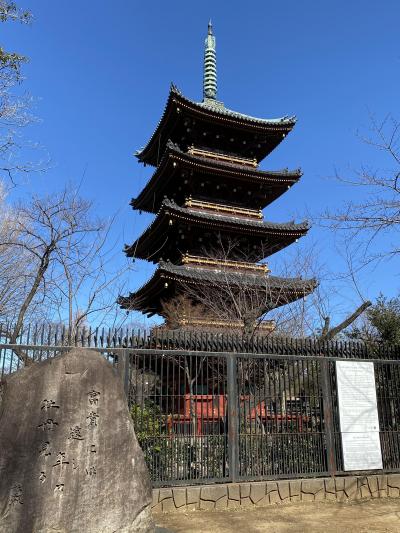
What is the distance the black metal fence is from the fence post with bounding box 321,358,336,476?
2 centimetres

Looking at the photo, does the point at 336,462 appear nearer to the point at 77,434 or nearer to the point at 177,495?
the point at 177,495

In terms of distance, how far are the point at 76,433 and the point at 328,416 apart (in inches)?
213

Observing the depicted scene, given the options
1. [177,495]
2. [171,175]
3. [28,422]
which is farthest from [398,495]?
[171,175]

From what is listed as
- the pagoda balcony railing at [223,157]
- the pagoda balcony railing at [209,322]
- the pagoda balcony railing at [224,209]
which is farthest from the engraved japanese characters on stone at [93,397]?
the pagoda balcony railing at [223,157]

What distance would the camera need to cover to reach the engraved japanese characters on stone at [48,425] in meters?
4.56

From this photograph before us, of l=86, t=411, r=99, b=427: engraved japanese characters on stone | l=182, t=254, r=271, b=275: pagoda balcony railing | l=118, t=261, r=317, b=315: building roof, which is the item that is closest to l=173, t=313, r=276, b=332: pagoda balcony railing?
l=118, t=261, r=317, b=315: building roof

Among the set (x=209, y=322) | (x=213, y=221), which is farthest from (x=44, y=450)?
(x=213, y=221)

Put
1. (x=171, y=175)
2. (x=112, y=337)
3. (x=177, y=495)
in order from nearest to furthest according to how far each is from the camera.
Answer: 1. (x=177, y=495)
2. (x=112, y=337)
3. (x=171, y=175)

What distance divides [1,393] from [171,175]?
61.2 ft

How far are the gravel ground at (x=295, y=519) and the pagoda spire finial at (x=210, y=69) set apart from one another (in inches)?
982

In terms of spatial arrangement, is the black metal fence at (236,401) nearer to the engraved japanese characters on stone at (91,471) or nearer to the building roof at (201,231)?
the engraved japanese characters on stone at (91,471)

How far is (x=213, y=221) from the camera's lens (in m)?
20.7

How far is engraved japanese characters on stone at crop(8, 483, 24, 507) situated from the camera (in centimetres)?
425

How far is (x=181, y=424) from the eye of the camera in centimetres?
806
